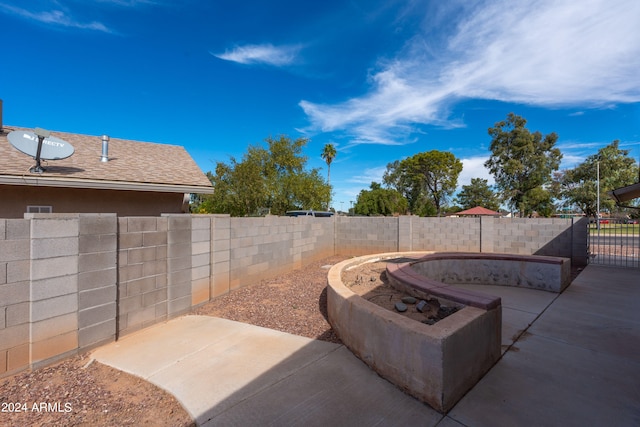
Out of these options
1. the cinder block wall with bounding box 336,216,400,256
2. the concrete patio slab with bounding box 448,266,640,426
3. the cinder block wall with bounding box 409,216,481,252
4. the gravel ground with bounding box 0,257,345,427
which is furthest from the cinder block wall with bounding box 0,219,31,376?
the cinder block wall with bounding box 409,216,481,252

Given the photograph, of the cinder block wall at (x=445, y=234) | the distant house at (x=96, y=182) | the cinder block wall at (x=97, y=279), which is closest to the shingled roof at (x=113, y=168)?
the distant house at (x=96, y=182)

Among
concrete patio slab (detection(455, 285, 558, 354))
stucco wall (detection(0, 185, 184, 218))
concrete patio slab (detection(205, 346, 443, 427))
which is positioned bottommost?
concrete patio slab (detection(205, 346, 443, 427))

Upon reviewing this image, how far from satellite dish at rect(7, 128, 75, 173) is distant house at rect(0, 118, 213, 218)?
1.02 feet

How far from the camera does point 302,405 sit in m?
2.43

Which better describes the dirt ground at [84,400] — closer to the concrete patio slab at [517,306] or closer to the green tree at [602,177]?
the concrete patio slab at [517,306]

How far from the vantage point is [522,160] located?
2683cm

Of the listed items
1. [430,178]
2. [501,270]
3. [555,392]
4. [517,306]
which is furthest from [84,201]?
[430,178]

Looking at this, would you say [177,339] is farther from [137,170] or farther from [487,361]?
[137,170]

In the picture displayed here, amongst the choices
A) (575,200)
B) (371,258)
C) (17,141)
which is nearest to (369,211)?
(575,200)

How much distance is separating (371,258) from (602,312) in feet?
13.9

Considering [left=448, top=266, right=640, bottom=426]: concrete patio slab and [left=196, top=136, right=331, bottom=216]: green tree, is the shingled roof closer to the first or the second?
[left=196, top=136, right=331, bottom=216]: green tree

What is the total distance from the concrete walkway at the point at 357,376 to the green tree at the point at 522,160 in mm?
27038

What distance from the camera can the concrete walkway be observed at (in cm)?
230

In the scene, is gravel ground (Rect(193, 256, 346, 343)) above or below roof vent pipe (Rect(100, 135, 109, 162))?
below
